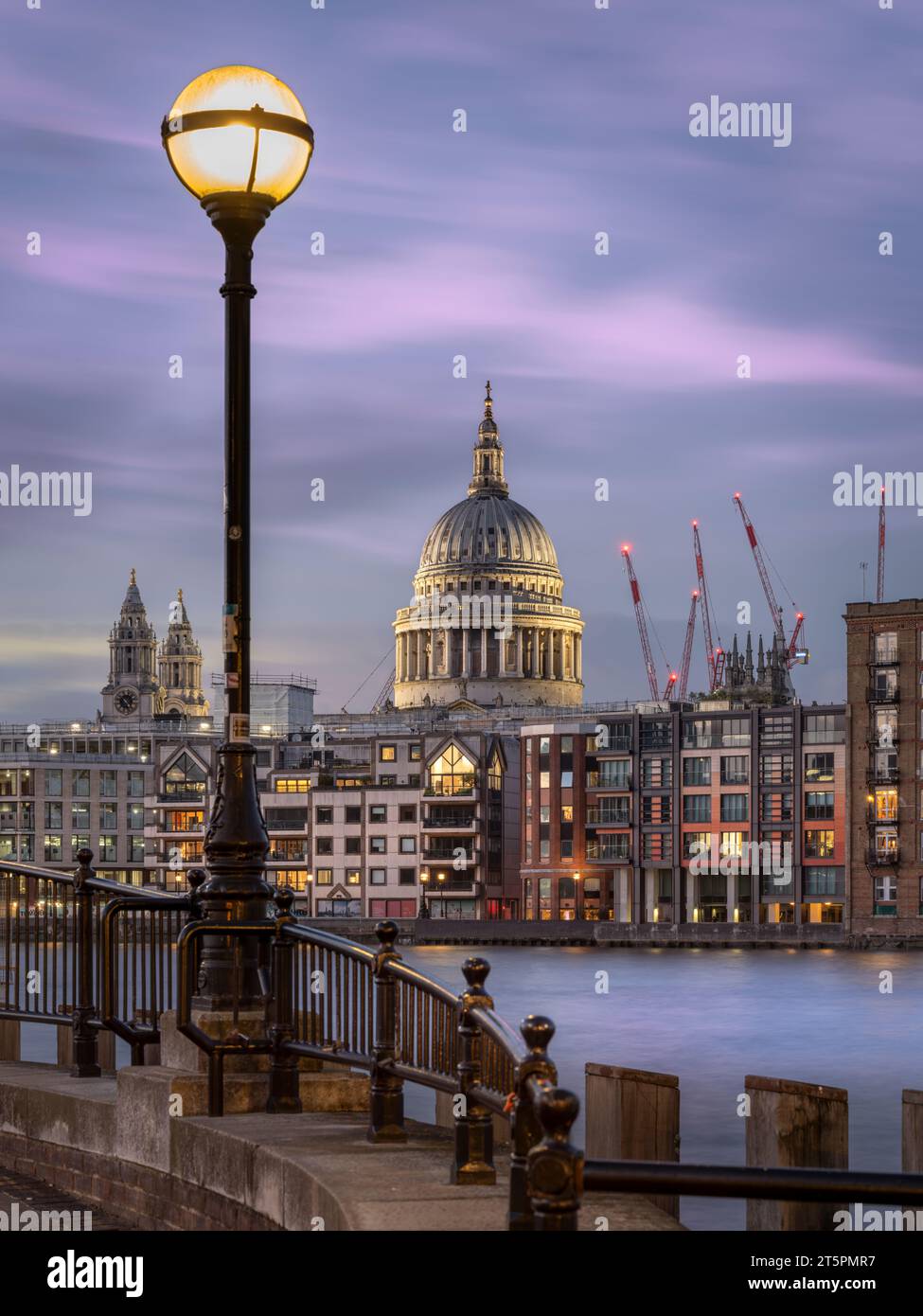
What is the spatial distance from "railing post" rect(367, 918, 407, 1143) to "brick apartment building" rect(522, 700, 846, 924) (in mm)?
137315

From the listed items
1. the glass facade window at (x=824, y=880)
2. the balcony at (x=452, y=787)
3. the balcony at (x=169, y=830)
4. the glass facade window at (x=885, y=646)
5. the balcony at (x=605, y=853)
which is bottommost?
the glass facade window at (x=824, y=880)

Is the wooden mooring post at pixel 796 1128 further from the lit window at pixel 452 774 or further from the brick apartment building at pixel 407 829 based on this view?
the lit window at pixel 452 774

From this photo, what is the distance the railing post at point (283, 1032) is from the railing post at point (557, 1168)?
259 inches

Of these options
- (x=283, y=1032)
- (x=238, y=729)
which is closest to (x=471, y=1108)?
(x=283, y=1032)

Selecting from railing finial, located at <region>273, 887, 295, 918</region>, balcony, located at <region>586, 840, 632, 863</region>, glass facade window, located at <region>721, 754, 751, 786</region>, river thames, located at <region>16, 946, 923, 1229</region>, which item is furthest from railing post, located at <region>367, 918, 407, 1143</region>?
Answer: balcony, located at <region>586, 840, 632, 863</region>

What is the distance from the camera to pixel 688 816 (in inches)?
6127

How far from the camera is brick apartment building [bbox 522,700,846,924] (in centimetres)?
15100

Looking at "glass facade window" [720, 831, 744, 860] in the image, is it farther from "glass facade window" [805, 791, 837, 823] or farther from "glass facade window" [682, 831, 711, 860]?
"glass facade window" [805, 791, 837, 823]

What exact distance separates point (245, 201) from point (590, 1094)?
19.7 ft

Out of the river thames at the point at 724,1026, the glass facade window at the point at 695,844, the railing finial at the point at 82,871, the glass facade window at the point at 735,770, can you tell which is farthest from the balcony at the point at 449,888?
the railing finial at the point at 82,871

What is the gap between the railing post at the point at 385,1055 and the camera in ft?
39.3

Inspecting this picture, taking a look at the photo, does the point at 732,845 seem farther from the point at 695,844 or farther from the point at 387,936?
the point at 387,936

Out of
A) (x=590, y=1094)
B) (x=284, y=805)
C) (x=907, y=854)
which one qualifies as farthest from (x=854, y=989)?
(x=590, y=1094)
